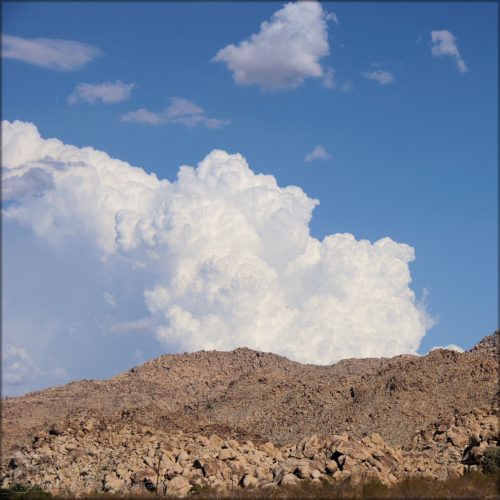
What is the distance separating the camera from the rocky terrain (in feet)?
181

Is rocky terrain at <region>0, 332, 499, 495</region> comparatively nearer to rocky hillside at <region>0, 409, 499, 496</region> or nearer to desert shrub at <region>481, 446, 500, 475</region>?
rocky hillside at <region>0, 409, 499, 496</region>

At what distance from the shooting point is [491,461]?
52469mm

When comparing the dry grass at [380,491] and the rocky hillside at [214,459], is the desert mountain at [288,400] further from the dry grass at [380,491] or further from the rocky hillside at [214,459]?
the dry grass at [380,491]

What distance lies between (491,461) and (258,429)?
3352cm

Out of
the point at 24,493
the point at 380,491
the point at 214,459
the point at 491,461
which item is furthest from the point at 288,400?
the point at 380,491

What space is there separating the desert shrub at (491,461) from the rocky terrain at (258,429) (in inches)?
38.4

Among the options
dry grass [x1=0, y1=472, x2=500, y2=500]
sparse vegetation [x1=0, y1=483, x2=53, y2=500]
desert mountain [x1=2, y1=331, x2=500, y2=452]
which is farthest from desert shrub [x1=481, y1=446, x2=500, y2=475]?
sparse vegetation [x1=0, y1=483, x2=53, y2=500]

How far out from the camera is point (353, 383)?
294 feet

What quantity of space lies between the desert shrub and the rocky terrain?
97cm

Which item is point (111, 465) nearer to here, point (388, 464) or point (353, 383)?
point (388, 464)

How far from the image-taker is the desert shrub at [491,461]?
52.0 meters

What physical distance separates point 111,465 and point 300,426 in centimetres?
2462

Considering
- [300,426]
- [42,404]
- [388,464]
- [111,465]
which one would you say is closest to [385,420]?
[300,426]

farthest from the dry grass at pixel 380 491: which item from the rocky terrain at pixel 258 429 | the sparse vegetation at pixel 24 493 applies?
the sparse vegetation at pixel 24 493
